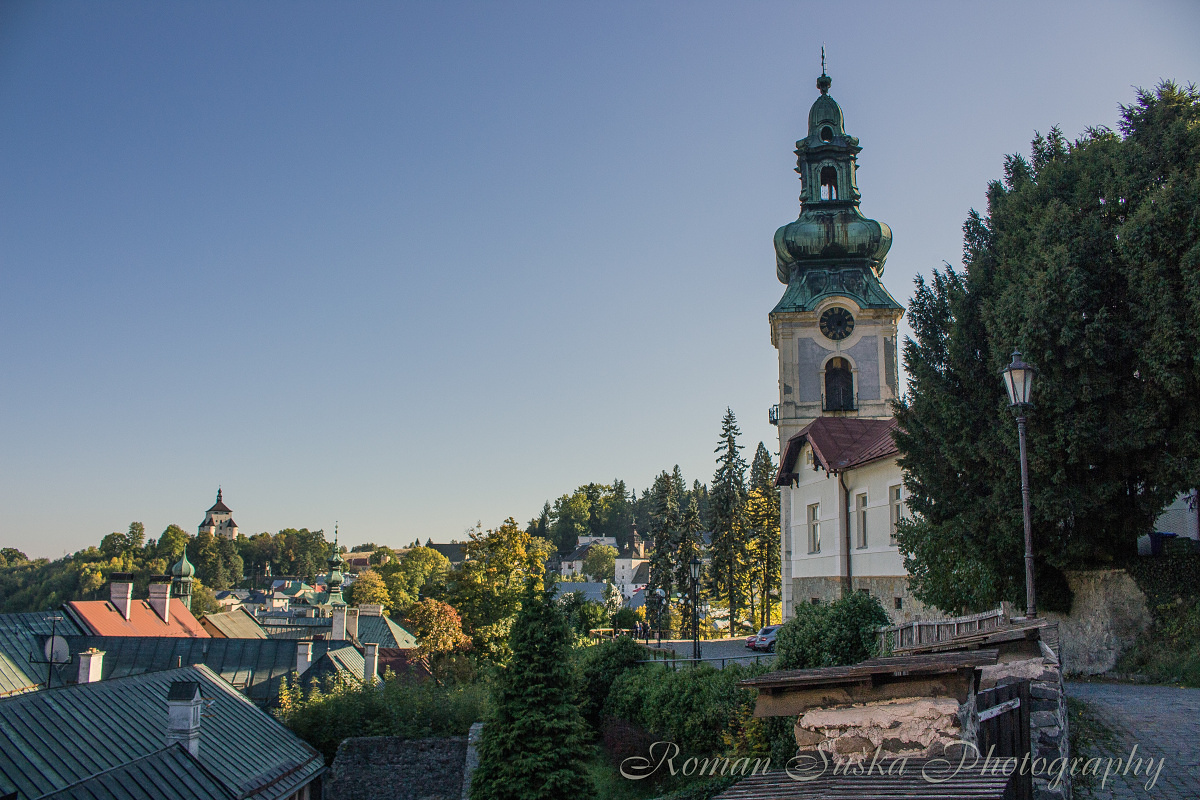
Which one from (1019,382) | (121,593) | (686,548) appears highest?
(1019,382)

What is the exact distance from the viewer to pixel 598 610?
62250 millimetres

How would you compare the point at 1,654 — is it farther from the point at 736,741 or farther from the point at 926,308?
the point at 926,308

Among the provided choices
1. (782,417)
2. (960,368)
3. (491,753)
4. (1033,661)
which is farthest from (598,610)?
(1033,661)

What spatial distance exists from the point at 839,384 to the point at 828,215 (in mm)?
8689

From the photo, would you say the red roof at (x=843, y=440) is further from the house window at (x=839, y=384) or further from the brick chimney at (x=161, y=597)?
the brick chimney at (x=161, y=597)

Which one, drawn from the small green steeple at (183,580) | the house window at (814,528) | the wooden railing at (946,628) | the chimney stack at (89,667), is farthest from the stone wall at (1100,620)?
the small green steeple at (183,580)

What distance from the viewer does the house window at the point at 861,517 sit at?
25.7 m

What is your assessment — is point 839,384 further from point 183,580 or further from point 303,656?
point 183,580

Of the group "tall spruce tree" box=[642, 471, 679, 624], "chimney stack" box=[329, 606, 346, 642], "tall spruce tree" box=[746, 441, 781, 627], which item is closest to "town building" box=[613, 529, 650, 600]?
"tall spruce tree" box=[642, 471, 679, 624]

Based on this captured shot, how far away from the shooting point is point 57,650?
33.0m

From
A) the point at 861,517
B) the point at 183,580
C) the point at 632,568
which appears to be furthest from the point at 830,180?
the point at 632,568

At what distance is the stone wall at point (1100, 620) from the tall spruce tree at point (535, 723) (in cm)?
1019

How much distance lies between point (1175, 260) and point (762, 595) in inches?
1979

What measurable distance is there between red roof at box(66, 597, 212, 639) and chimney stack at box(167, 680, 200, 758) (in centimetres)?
2429
